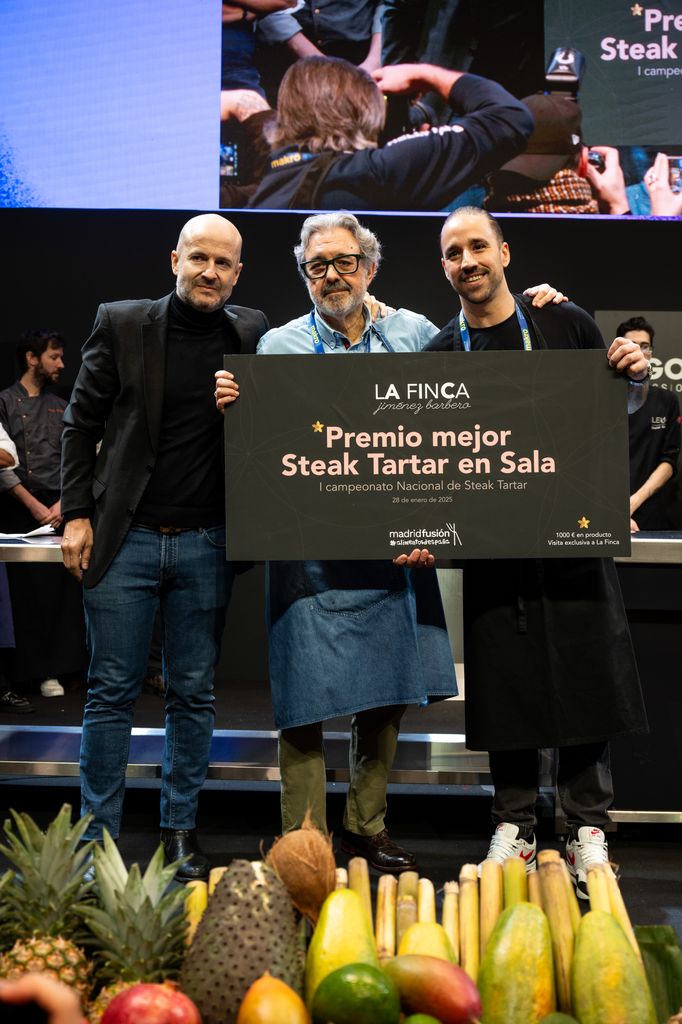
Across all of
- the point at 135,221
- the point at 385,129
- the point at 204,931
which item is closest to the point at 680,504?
the point at 385,129

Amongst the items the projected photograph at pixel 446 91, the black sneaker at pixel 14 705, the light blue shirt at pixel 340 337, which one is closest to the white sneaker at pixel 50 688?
the black sneaker at pixel 14 705

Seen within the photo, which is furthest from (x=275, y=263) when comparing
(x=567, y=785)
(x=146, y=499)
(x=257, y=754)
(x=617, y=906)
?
(x=617, y=906)

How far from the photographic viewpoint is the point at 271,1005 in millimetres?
962

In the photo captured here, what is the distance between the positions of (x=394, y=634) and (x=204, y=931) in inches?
61.1

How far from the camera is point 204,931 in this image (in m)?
1.08

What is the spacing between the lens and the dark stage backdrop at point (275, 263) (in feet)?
19.2

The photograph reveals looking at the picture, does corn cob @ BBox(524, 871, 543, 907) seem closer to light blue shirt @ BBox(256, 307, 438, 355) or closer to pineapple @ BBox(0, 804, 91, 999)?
pineapple @ BBox(0, 804, 91, 999)

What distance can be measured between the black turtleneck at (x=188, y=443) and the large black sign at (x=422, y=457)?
24cm

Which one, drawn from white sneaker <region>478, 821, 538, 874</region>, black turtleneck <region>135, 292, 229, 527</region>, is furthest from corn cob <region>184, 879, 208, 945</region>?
black turtleneck <region>135, 292, 229, 527</region>

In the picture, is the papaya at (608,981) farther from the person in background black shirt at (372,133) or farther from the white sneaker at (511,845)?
the person in background black shirt at (372,133)

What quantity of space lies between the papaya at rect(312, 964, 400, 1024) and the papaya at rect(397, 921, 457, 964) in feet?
0.50

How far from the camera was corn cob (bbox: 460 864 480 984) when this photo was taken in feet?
4.22

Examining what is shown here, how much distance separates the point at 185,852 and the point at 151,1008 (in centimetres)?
182

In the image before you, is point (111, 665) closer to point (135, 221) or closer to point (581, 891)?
point (581, 891)
